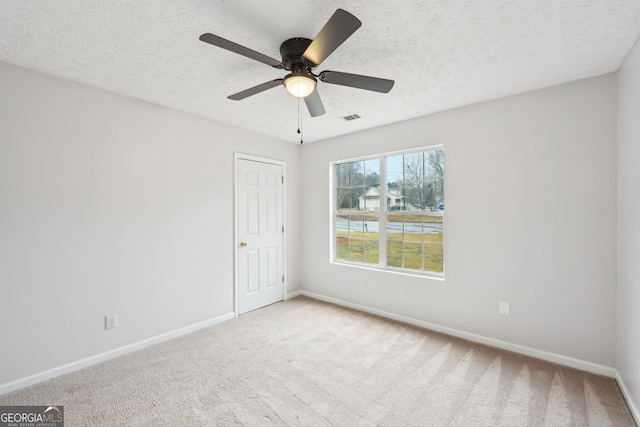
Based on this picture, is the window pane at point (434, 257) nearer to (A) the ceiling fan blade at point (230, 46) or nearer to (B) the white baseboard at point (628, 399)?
(B) the white baseboard at point (628, 399)

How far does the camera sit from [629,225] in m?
1.97

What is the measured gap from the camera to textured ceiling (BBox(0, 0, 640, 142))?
156 cm

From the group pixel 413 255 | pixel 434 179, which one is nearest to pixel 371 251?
pixel 413 255

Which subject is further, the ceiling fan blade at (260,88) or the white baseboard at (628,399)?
the ceiling fan blade at (260,88)

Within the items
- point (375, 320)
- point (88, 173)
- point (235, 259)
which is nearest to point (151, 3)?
point (88, 173)

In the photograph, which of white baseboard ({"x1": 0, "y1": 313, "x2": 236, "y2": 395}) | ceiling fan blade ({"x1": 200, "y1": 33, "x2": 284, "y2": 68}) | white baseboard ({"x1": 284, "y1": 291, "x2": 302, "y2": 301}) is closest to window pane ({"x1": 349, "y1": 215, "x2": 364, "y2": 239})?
white baseboard ({"x1": 284, "y1": 291, "x2": 302, "y2": 301})

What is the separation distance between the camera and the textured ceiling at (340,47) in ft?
5.13

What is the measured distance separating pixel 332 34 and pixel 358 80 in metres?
0.45

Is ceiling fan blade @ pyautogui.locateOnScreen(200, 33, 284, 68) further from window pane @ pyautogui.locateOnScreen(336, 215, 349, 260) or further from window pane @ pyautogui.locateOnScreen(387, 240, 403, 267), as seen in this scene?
window pane @ pyautogui.locateOnScreen(336, 215, 349, 260)

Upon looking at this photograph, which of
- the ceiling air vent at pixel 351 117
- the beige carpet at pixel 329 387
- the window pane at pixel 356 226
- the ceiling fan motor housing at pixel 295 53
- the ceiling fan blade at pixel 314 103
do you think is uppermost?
the ceiling air vent at pixel 351 117

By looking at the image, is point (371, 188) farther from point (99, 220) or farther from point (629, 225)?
point (99, 220)

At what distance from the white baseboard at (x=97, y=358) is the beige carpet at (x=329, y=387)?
0.07m

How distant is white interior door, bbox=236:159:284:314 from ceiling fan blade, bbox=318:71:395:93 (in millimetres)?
2221

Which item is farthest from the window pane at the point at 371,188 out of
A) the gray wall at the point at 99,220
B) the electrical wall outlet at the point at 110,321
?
the electrical wall outlet at the point at 110,321
